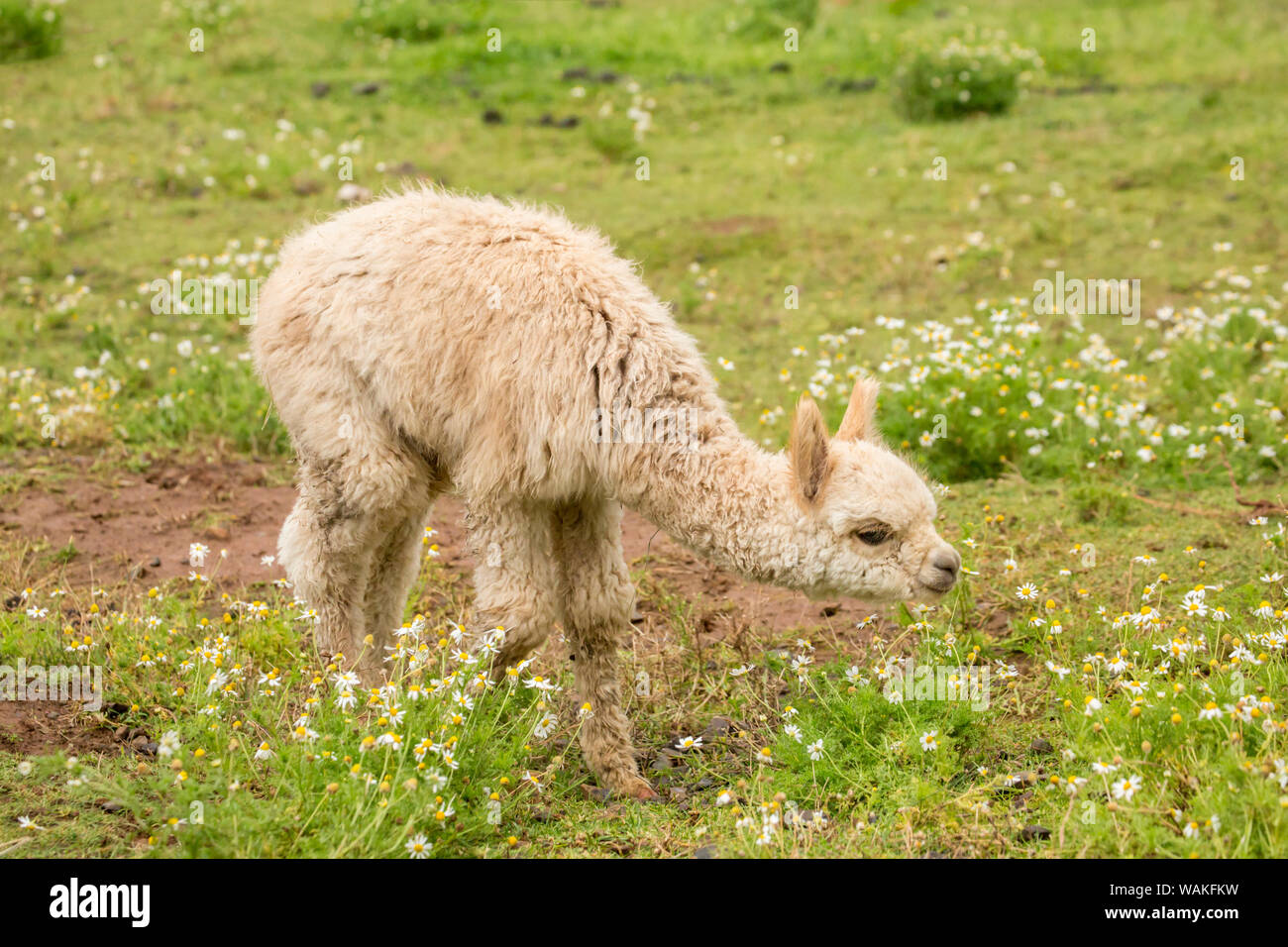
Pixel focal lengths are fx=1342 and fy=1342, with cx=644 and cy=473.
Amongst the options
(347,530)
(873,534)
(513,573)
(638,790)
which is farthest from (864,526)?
(347,530)

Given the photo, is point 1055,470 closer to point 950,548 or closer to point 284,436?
point 950,548

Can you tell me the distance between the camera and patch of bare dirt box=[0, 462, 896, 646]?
20.3 ft

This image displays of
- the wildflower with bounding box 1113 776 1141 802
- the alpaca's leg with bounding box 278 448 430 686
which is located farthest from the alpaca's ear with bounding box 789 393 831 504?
the alpaca's leg with bounding box 278 448 430 686

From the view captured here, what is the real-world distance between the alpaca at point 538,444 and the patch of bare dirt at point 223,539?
95 centimetres

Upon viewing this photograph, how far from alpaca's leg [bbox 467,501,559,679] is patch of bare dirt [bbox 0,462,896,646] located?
1204mm

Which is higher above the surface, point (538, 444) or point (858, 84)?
point (858, 84)

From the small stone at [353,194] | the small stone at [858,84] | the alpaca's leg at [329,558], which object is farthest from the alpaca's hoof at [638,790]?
the small stone at [858,84]

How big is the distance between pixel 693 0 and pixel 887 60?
303 centimetres

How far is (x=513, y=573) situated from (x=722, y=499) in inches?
30.7

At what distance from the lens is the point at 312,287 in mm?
5012

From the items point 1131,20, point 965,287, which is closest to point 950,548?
point 965,287

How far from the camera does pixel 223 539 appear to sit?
22.4 ft

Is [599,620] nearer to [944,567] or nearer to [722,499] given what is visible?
[722,499]

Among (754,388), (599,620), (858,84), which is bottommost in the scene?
(599,620)
